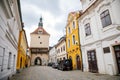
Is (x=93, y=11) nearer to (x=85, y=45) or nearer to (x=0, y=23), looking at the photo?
(x=85, y=45)

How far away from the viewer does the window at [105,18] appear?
10391mm

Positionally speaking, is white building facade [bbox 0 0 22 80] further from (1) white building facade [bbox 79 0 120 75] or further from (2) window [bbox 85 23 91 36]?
(2) window [bbox 85 23 91 36]

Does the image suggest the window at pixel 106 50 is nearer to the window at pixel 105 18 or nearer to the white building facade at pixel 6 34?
the window at pixel 105 18

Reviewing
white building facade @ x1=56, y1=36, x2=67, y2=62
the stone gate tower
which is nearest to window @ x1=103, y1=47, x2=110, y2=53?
white building facade @ x1=56, y1=36, x2=67, y2=62

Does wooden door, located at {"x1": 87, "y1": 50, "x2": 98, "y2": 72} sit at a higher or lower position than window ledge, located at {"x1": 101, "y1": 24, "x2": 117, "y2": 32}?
lower

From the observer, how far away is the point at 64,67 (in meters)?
17.3

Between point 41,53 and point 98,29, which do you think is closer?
point 98,29

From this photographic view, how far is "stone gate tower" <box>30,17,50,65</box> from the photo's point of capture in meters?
44.2

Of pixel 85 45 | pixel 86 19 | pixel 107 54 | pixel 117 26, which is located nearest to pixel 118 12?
pixel 117 26

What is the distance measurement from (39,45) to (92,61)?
1556 inches

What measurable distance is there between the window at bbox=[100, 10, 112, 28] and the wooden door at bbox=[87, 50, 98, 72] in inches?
141

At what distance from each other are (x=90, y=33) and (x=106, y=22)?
2.98 m

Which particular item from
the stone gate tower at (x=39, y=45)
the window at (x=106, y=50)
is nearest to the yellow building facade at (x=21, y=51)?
the window at (x=106, y=50)

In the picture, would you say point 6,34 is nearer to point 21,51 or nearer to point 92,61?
point 92,61
